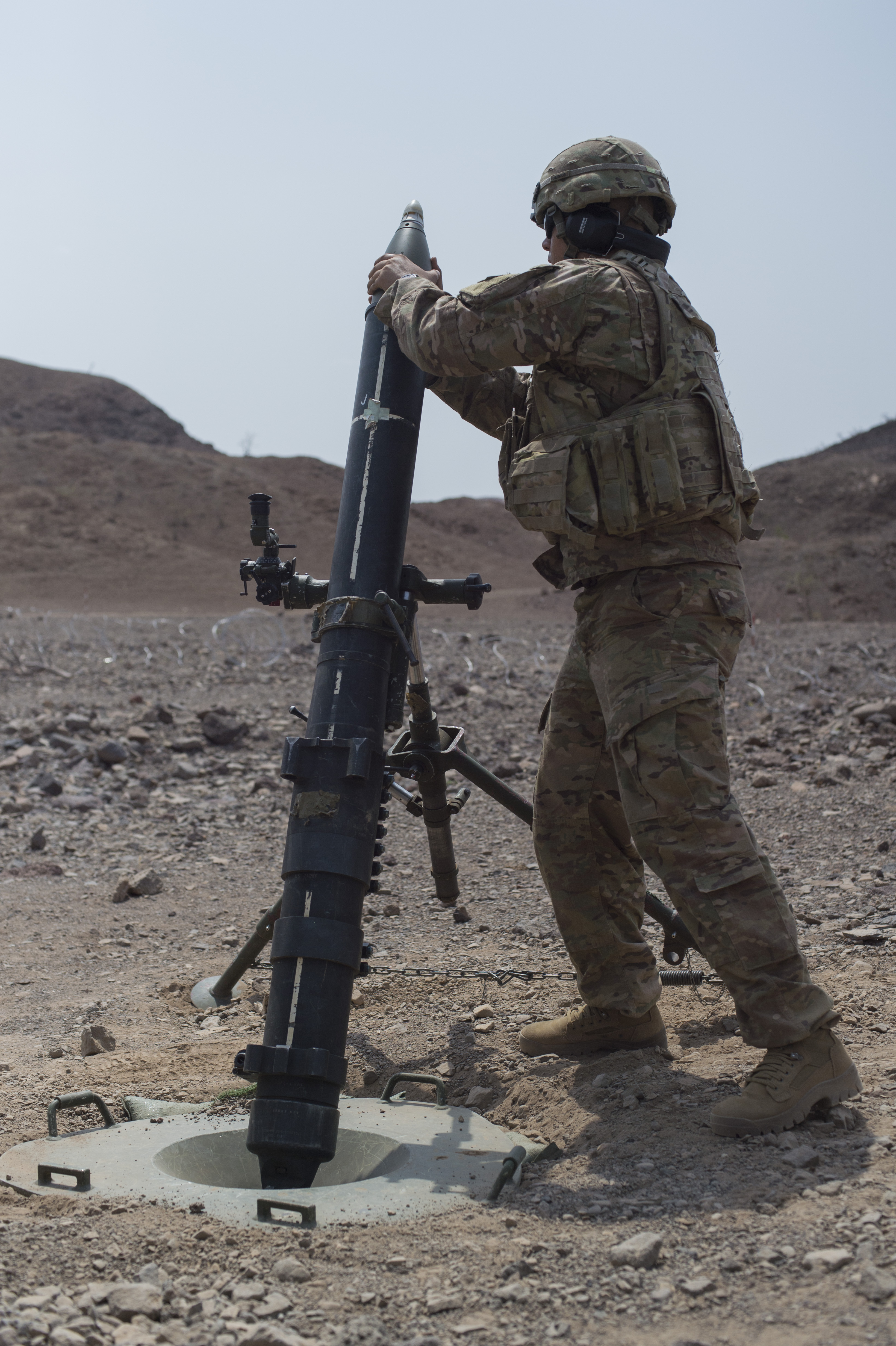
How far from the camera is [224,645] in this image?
13578mm

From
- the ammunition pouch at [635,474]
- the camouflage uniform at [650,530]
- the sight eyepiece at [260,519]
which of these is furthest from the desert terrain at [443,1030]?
the sight eyepiece at [260,519]

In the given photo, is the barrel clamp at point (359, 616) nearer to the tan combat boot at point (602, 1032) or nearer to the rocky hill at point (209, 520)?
the tan combat boot at point (602, 1032)

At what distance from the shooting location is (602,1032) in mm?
3242

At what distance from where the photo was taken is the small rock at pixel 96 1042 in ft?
11.8

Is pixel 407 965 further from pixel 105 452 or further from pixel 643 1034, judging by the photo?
pixel 105 452

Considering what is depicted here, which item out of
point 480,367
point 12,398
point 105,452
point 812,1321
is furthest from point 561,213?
point 12,398

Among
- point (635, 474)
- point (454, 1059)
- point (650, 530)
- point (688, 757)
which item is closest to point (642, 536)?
point (650, 530)

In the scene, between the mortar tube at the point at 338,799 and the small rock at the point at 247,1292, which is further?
the mortar tube at the point at 338,799

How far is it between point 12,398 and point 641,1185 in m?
49.2

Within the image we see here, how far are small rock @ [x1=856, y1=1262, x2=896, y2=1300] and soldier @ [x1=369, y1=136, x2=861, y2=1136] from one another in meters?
0.64

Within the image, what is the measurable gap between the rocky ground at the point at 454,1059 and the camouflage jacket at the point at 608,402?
133cm

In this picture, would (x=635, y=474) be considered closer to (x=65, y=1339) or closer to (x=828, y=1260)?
(x=828, y=1260)

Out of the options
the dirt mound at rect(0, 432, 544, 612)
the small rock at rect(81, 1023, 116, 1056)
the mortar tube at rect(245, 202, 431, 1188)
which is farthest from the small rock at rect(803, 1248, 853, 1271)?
the dirt mound at rect(0, 432, 544, 612)

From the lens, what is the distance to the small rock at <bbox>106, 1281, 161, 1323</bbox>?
1932 mm
